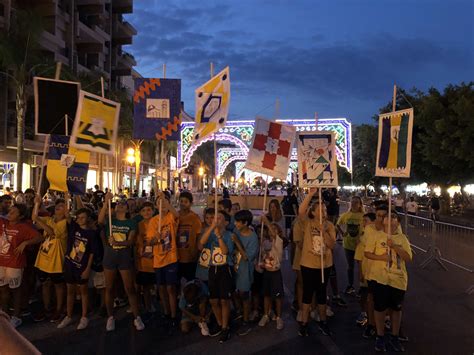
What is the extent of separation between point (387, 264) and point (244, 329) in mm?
2122

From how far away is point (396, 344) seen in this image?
530 centimetres

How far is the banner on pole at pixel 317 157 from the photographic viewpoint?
6.59m

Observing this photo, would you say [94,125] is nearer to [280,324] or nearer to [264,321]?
[264,321]

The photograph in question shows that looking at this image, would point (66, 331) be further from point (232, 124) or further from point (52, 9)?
point (52, 9)

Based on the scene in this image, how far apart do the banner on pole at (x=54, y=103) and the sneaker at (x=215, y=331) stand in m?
3.69

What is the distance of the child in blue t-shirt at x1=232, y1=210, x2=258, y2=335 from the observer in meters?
6.00

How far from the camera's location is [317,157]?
6.67m

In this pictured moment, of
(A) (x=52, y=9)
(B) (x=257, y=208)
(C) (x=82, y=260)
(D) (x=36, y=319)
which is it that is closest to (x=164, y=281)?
(C) (x=82, y=260)

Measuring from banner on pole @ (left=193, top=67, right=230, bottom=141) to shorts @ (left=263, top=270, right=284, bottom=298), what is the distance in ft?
7.25

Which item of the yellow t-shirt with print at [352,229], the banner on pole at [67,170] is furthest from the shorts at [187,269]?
the yellow t-shirt with print at [352,229]

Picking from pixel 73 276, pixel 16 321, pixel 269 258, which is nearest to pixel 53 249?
pixel 73 276

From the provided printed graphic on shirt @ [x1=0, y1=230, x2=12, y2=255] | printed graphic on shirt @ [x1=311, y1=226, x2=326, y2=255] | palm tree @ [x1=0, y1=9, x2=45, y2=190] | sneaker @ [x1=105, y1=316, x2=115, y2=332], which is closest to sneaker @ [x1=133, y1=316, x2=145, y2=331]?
sneaker @ [x1=105, y1=316, x2=115, y2=332]

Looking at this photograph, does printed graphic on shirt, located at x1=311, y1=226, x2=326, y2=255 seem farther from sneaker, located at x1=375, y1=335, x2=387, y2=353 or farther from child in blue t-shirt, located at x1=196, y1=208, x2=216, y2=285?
Result: child in blue t-shirt, located at x1=196, y1=208, x2=216, y2=285

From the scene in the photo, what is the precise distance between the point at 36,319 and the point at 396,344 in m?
4.94
